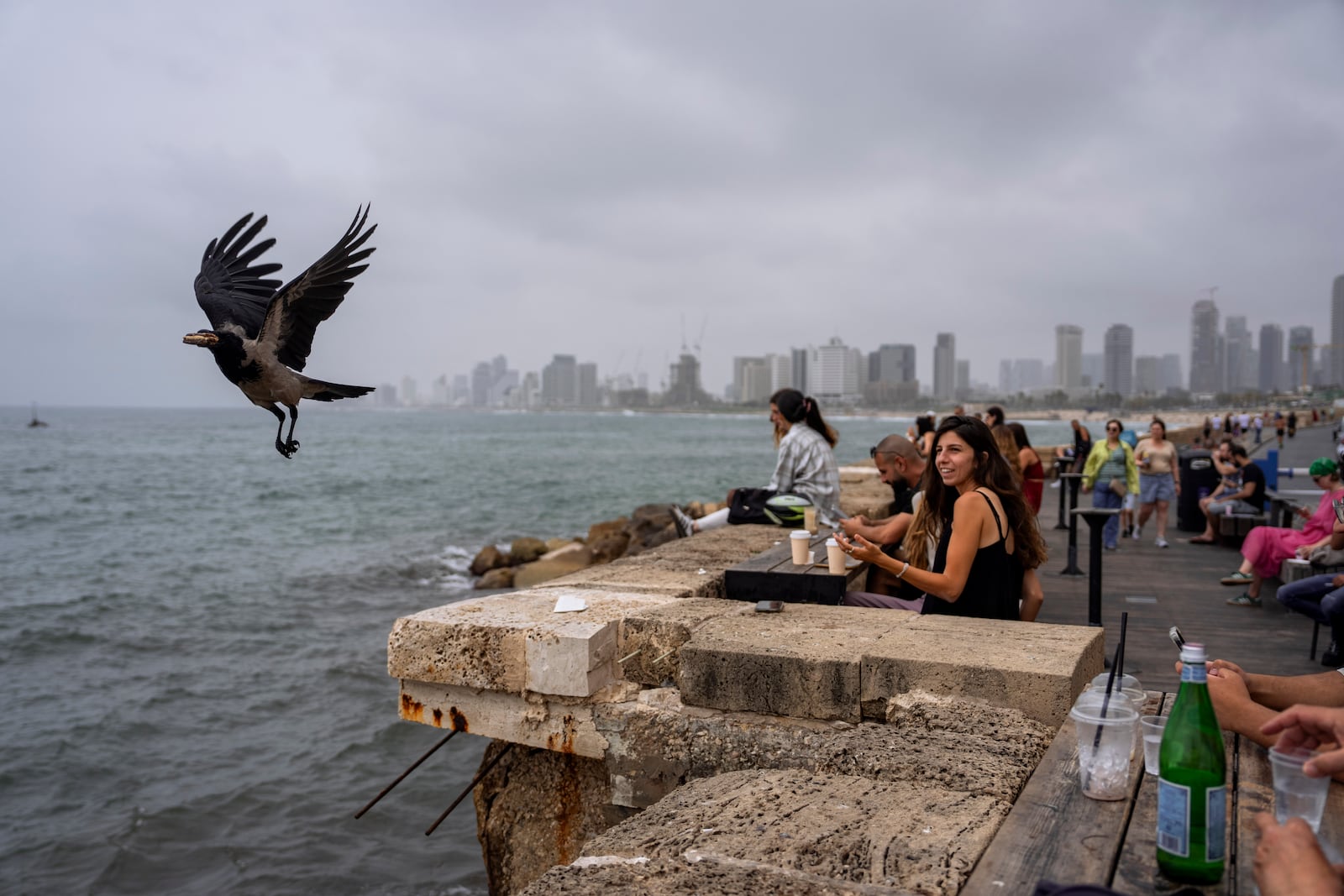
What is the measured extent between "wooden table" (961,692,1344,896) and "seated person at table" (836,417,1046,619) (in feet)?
5.19

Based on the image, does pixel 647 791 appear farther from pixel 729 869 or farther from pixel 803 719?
pixel 729 869

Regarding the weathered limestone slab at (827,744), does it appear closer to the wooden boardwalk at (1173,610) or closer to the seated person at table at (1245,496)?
the wooden boardwalk at (1173,610)

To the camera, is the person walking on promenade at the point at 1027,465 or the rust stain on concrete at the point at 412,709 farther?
the person walking on promenade at the point at 1027,465

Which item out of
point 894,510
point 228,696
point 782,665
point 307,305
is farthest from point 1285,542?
point 228,696

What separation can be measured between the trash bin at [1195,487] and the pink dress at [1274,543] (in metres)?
4.47

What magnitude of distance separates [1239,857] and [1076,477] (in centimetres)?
740

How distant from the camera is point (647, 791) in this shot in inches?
160

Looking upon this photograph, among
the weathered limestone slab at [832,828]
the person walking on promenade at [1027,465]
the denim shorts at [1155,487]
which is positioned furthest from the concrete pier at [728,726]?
the denim shorts at [1155,487]

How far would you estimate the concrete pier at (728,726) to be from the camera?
2.38 metres

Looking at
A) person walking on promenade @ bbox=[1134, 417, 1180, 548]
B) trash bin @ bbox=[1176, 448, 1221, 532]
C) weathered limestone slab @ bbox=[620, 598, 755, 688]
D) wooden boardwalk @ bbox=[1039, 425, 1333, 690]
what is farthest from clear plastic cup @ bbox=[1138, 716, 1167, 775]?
trash bin @ bbox=[1176, 448, 1221, 532]

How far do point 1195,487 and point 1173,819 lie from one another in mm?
11849

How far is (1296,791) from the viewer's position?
2123mm

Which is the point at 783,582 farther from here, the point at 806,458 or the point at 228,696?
the point at 228,696

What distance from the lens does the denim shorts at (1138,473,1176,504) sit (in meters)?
11.3
